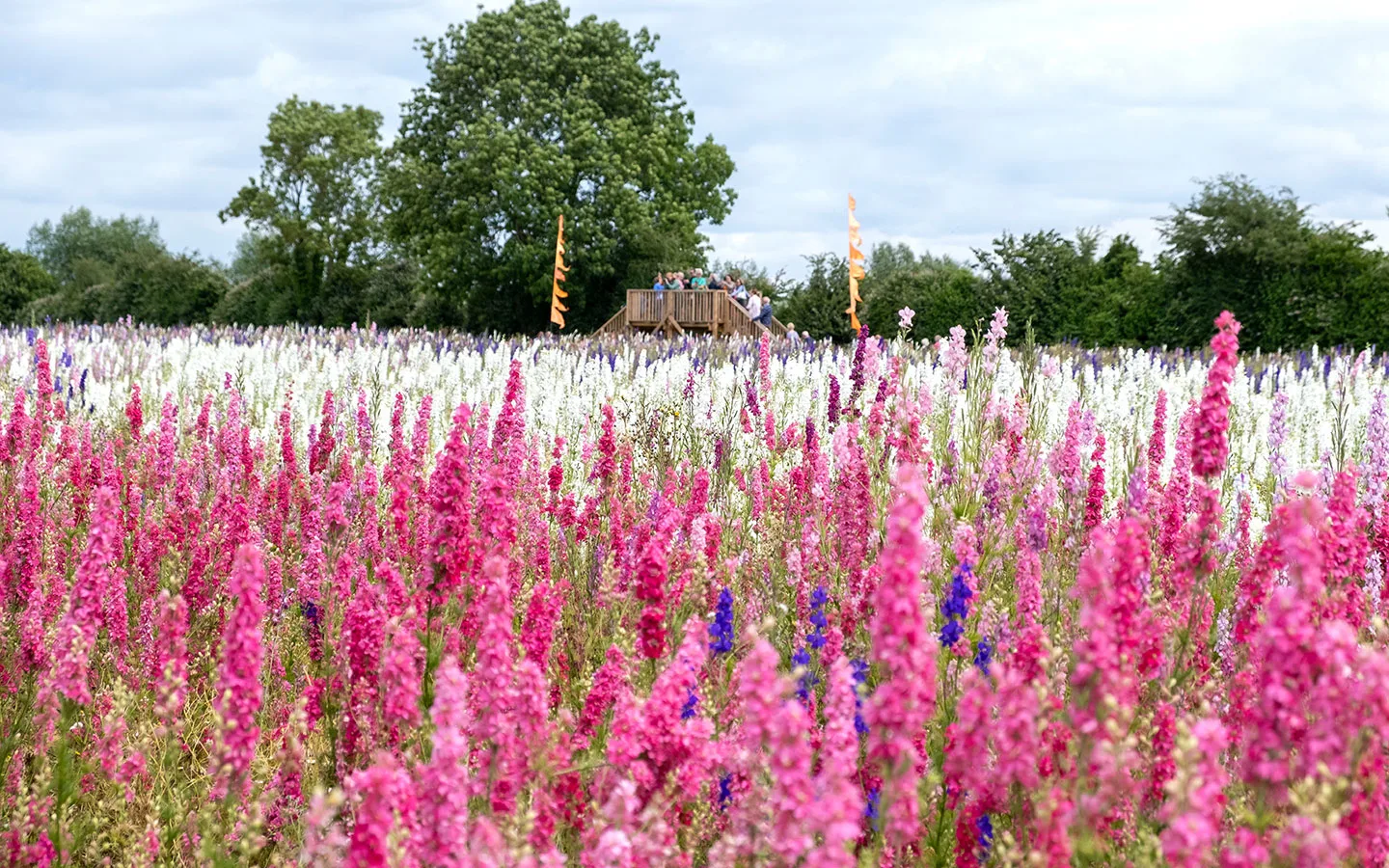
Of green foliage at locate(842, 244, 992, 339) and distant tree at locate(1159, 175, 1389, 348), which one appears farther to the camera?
green foliage at locate(842, 244, 992, 339)

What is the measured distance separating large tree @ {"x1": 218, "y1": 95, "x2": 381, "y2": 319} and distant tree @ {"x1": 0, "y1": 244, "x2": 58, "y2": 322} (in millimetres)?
24304

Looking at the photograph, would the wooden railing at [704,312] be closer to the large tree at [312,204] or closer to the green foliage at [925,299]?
the green foliage at [925,299]

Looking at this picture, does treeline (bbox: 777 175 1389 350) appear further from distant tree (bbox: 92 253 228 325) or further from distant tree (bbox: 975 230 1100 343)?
distant tree (bbox: 92 253 228 325)

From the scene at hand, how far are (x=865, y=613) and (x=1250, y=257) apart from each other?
2344 centimetres

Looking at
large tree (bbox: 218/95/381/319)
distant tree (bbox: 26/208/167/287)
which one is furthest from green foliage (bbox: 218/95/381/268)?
distant tree (bbox: 26/208/167/287)

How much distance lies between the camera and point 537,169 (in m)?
39.9

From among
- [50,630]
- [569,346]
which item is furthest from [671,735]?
[569,346]

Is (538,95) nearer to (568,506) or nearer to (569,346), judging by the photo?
(569,346)

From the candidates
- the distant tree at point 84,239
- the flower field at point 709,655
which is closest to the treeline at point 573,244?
the flower field at point 709,655

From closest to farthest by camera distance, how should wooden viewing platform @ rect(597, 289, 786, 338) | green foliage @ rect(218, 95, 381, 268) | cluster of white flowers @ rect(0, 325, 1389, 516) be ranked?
1. cluster of white flowers @ rect(0, 325, 1389, 516)
2. wooden viewing platform @ rect(597, 289, 786, 338)
3. green foliage @ rect(218, 95, 381, 268)

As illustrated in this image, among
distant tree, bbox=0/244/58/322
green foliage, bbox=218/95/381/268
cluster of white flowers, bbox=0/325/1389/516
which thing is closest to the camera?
cluster of white flowers, bbox=0/325/1389/516

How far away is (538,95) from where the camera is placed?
41656 millimetres

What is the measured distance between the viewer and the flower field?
70.3 inches

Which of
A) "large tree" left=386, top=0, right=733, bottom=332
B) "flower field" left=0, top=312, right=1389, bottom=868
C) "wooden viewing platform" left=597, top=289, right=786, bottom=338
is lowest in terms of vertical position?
"flower field" left=0, top=312, right=1389, bottom=868
